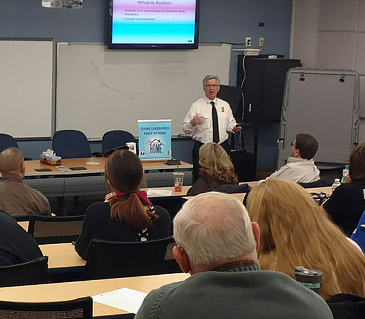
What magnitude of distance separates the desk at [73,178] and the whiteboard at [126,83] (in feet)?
4.71

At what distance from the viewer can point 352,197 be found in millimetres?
5059

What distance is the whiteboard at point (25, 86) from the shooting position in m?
8.81

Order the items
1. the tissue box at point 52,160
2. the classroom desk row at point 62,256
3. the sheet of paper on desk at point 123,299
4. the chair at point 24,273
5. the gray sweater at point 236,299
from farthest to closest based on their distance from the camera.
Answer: the tissue box at point 52,160, the classroom desk row at point 62,256, the chair at point 24,273, the sheet of paper on desk at point 123,299, the gray sweater at point 236,299

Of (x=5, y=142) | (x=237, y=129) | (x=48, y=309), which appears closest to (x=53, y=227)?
Result: (x=48, y=309)

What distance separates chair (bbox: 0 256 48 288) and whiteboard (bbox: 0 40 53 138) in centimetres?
562

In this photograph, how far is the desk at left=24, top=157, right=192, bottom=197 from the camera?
24.7 feet

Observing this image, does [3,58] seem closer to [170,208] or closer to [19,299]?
[170,208]

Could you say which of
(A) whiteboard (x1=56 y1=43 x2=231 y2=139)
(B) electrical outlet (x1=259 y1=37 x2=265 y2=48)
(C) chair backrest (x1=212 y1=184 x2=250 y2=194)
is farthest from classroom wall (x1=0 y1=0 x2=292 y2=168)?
(C) chair backrest (x1=212 y1=184 x2=250 y2=194)

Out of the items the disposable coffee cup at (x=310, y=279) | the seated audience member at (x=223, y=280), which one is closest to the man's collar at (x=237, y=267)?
the seated audience member at (x=223, y=280)

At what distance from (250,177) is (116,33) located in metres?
2.56

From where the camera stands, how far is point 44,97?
9.07 meters

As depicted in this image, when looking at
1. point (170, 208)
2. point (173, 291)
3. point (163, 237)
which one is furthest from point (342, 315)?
point (170, 208)

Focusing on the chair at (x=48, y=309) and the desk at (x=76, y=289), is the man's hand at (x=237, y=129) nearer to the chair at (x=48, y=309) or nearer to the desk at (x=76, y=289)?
the desk at (x=76, y=289)

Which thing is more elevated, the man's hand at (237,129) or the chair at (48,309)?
the man's hand at (237,129)
